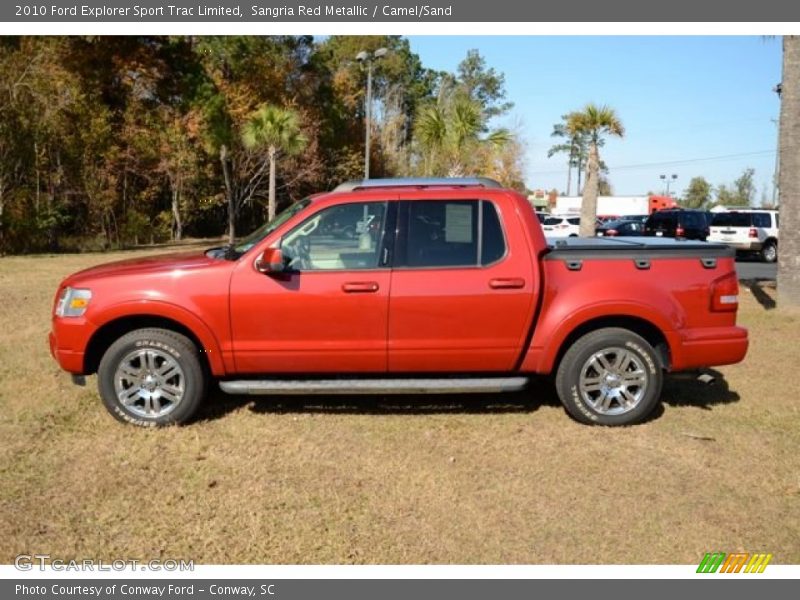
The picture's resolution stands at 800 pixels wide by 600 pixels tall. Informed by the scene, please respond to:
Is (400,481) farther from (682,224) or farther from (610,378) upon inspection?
(682,224)

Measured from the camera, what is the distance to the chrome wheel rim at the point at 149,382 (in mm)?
5141

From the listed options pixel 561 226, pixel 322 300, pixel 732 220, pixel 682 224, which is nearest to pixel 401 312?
pixel 322 300

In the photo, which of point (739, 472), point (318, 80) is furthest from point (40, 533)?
point (318, 80)

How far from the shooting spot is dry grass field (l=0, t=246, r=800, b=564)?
363 centimetres

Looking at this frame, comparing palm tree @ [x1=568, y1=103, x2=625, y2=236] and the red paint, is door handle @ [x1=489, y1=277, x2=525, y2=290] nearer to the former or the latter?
the red paint

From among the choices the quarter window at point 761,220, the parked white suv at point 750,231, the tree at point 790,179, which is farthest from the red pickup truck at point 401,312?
the quarter window at point 761,220

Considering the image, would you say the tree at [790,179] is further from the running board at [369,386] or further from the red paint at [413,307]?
the running board at [369,386]

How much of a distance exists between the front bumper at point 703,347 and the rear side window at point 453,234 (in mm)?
1521

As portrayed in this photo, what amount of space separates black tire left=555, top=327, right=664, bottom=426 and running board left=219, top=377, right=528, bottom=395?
0.40 meters

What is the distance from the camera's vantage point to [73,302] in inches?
Answer: 202

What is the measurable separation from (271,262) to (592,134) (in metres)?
13.2

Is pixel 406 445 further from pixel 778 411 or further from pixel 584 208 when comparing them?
pixel 584 208

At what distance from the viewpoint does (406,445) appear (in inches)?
195

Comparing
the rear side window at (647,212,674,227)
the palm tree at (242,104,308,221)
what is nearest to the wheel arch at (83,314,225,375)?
the palm tree at (242,104,308,221)
